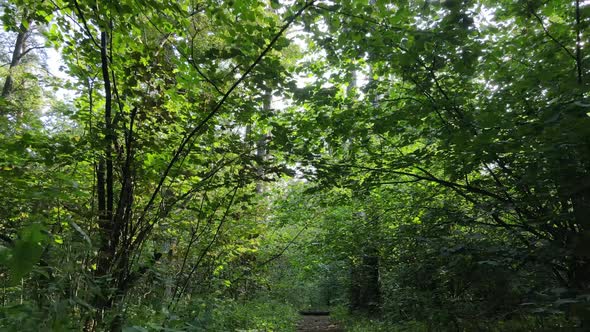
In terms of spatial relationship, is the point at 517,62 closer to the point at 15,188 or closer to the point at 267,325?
the point at 15,188

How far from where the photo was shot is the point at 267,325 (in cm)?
802

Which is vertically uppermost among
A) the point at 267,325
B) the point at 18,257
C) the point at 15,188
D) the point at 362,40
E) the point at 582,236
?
the point at 362,40

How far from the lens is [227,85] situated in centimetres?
344

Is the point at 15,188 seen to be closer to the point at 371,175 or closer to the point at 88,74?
the point at 88,74

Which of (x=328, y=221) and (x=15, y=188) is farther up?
(x=328, y=221)

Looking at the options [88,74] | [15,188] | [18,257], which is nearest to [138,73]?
[88,74]

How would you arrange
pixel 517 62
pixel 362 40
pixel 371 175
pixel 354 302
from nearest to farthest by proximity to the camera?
pixel 362 40 → pixel 517 62 → pixel 371 175 → pixel 354 302

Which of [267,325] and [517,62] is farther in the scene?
[267,325]

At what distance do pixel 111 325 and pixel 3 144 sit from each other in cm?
200

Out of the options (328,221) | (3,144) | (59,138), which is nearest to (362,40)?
(59,138)

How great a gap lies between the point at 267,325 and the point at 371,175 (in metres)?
5.45

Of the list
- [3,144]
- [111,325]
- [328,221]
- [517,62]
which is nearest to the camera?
[111,325]

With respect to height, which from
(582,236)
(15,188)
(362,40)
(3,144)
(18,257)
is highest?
(362,40)

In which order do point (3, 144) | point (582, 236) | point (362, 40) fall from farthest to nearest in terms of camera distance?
point (362, 40) → point (3, 144) → point (582, 236)
